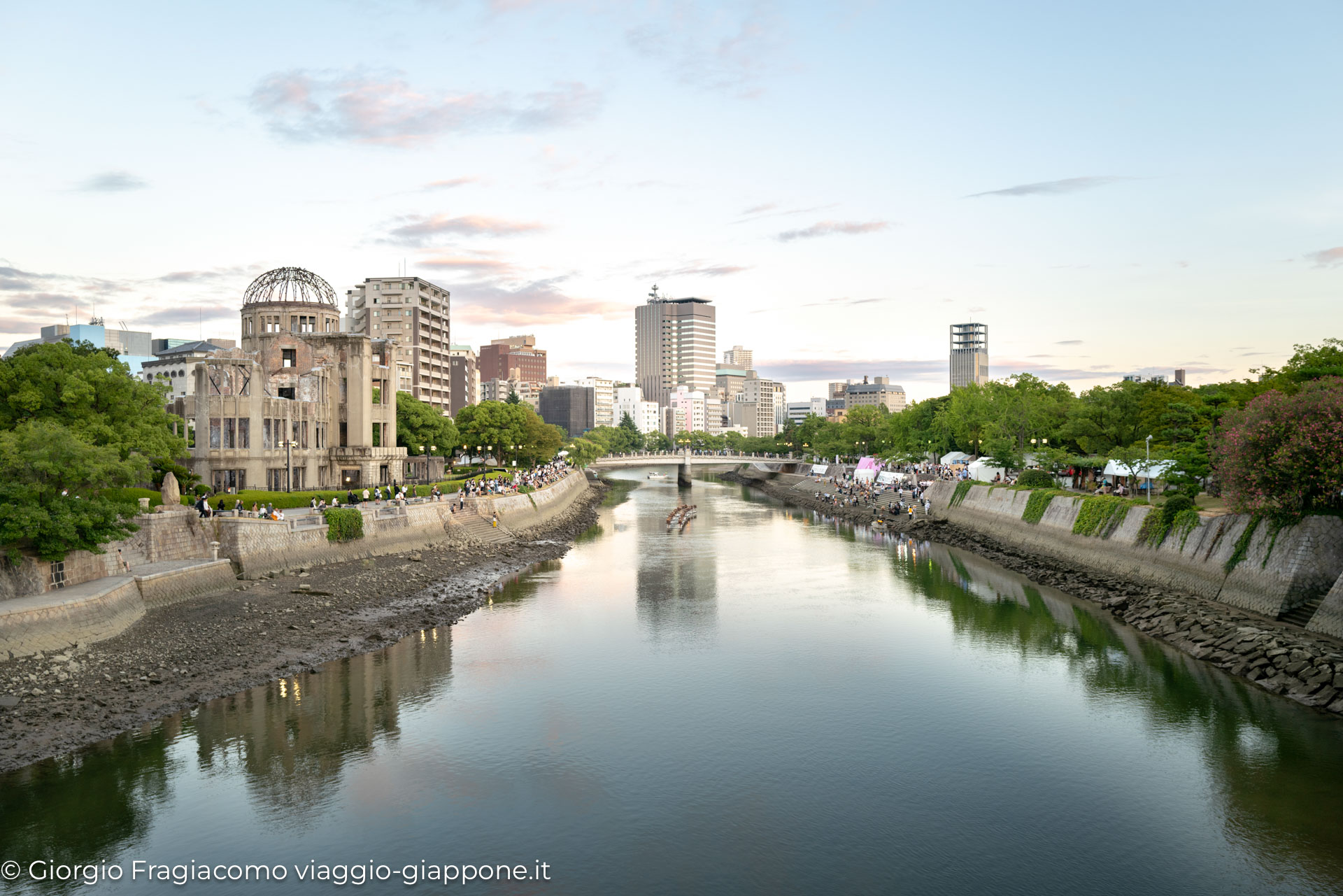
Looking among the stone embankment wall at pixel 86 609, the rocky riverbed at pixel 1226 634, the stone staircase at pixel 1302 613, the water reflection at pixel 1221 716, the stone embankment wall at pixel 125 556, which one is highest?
the stone embankment wall at pixel 125 556

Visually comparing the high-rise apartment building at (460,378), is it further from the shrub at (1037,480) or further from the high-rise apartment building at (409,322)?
the shrub at (1037,480)

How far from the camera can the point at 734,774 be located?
78.5 feet

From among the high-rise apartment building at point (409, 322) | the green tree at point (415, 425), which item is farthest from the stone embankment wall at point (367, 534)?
the high-rise apartment building at point (409, 322)

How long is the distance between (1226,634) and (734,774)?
23695 millimetres

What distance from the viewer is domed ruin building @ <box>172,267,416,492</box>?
5853 cm

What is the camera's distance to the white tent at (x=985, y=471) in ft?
257

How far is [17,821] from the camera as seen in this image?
19.9 metres

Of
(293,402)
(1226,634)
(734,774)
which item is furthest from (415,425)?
(1226,634)

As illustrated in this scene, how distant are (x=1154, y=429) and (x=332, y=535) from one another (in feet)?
195

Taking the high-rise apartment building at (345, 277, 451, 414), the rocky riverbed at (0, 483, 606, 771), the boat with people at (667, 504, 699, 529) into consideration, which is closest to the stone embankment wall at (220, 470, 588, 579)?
the rocky riverbed at (0, 483, 606, 771)

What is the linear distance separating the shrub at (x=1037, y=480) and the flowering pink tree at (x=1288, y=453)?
28.8 metres

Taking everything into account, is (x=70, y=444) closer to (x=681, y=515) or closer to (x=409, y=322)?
(x=681, y=515)

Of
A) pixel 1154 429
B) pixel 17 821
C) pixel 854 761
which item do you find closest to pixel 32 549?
pixel 17 821

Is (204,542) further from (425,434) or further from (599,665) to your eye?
(425,434)
